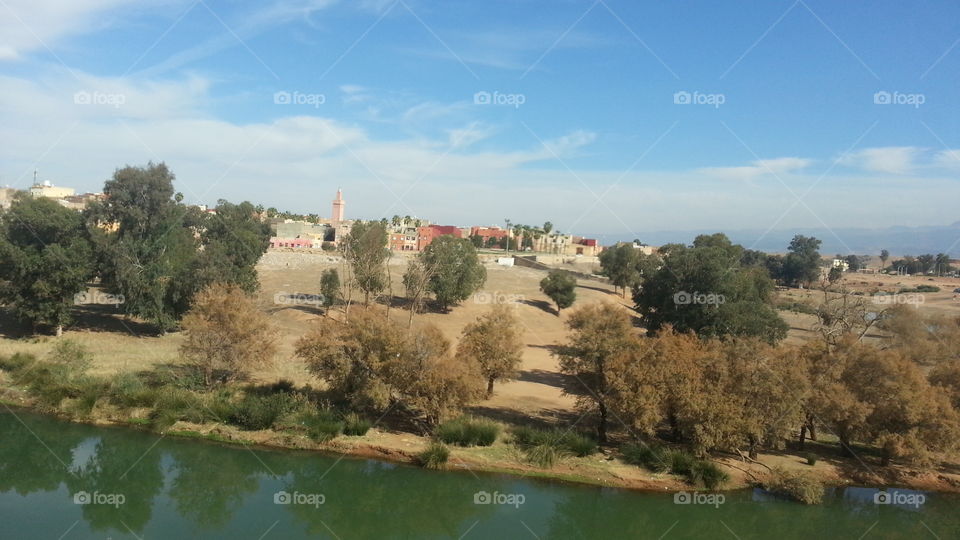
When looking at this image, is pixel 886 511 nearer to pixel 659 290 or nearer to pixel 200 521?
pixel 659 290

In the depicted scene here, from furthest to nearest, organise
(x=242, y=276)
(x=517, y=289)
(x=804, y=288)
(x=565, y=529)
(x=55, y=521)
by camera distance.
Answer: (x=804, y=288) → (x=517, y=289) → (x=242, y=276) → (x=565, y=529) → (x=55, y=521)

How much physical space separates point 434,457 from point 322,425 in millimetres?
5046

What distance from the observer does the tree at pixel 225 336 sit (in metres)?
28.5

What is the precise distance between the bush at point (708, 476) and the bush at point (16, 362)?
30.8m

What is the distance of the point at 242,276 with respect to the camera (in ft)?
141

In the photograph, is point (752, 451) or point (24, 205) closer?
point (752, 451)

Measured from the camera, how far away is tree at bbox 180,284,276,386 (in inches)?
1120

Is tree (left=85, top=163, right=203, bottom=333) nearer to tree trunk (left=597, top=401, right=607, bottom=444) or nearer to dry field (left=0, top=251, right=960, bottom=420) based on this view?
dry field (left=0, top=251, right=960, bottom=420)

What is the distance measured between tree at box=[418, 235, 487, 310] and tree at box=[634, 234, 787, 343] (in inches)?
567

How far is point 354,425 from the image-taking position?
2578 cm

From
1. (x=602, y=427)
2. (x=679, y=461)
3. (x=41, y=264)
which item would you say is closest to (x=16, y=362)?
(x=41, y=264)

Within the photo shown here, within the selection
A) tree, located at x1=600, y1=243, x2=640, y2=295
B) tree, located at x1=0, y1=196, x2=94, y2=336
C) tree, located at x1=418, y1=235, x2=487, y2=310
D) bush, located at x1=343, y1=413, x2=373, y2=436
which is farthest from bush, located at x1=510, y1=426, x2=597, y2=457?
tree, located at x1=600, y1=243, x2=640, y2=295

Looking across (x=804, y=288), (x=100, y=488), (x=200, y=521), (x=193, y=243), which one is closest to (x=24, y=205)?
(x=193, y=243)

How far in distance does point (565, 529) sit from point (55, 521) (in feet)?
51.5
